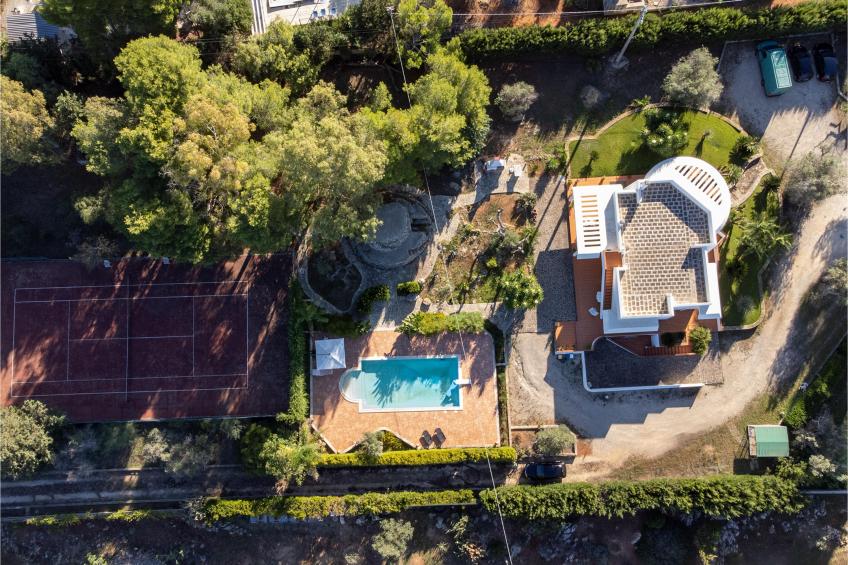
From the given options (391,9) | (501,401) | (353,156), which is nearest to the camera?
(353,156)

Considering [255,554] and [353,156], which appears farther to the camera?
[255,554]

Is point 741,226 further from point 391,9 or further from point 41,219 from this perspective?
point 41,219

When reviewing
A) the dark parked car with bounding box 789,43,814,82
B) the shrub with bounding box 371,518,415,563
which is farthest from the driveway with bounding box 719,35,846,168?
the shrub with bounding box 371,518,415,563

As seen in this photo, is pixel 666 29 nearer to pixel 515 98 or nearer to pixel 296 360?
pixel 515 98

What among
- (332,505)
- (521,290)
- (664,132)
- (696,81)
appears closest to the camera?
(521,290)

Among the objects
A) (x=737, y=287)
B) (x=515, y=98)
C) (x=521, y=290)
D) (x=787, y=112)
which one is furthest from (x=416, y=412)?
(x=787, y=112)

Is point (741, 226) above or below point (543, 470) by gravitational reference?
above

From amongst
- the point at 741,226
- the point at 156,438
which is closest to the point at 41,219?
the point at 156,438
